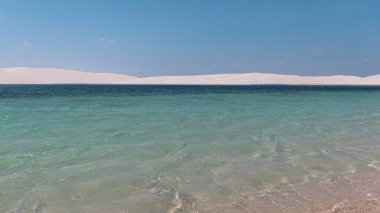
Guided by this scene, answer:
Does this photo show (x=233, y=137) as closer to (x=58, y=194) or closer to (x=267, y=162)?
(x=267, y=162)

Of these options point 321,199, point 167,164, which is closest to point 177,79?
point 167,164

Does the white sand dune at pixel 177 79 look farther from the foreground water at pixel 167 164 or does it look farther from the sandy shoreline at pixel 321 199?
the sandy shoreline at pixel 321 199

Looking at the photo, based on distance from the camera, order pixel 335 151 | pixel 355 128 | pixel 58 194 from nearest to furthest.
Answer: pixel 58 194 < pixel 335 151 < pixel 355 128

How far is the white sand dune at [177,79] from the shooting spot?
15238 cm

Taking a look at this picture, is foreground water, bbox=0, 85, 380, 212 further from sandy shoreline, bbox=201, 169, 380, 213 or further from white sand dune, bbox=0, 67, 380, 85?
white sand dune, bbox=0, 67, 380, 85

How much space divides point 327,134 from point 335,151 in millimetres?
3200

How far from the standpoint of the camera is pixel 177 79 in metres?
170

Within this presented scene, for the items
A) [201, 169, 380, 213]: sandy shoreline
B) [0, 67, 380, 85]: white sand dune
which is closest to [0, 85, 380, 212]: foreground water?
[201, 169, 380, 213]: sandy shoreline

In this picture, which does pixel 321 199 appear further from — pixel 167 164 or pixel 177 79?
pixel 177 79

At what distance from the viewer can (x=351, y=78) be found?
176 meters

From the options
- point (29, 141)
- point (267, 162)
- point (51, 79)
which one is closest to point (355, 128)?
point (267, 162)

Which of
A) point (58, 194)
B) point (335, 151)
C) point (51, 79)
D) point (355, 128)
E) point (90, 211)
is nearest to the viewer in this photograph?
point (90, 211)

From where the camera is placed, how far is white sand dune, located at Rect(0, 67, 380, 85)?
5999 inches

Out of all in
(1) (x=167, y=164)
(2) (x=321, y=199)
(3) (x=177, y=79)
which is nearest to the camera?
(2) (x=321, y=199)
